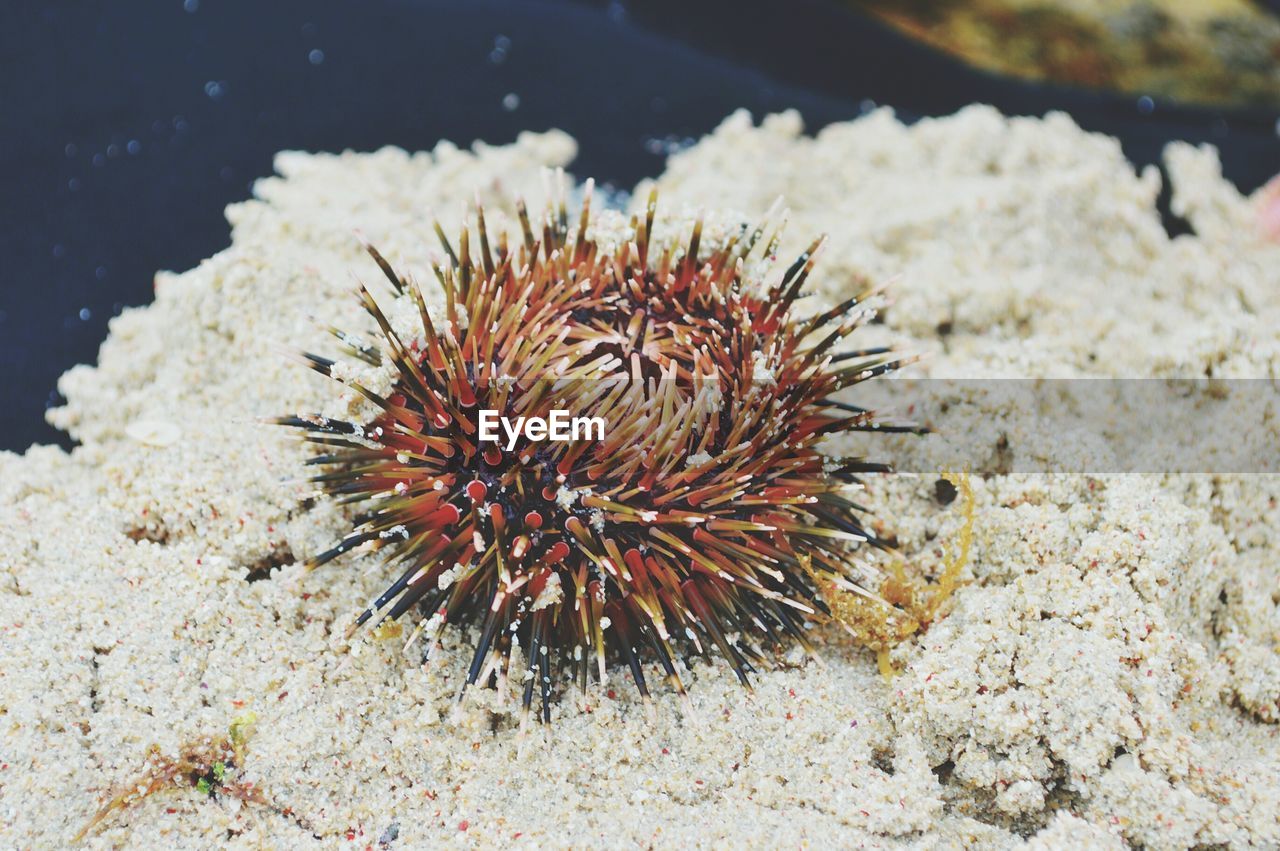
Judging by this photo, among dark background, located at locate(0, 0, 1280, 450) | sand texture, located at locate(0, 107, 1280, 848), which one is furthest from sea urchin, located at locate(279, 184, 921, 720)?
dark background, located at locate(0, 0, 1280, 450)

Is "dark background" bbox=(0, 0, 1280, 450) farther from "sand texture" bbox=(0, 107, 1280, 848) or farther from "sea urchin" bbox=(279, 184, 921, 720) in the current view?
"sea urchin" bbox=(279, 184, 921, 720)

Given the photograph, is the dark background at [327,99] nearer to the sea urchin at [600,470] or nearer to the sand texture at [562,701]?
the sand texture at [562,701]

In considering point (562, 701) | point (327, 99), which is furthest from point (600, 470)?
point (327, 99)

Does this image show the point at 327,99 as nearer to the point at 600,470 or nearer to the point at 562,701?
the point at 600,470

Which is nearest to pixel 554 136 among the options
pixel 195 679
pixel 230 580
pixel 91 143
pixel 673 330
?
pixel 91 143

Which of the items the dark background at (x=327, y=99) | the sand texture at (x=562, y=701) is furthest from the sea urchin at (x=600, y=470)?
the dark background at (x=327, y=99)

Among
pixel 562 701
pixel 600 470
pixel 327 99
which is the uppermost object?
pixel 327 99
